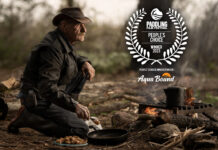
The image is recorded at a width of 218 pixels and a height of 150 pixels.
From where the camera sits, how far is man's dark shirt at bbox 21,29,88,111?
3.42 m

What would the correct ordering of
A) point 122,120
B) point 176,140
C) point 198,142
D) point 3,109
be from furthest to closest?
point 3,109
point 122,120
point 176,140
point 198,142

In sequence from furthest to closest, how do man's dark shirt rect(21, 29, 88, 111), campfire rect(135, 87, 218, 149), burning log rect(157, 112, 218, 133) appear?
burning log rect(157, 112, 218, 133) < man's dark shirt rect(21, 29, 88, 111) < campfire rect(135, 87, 218, 149)

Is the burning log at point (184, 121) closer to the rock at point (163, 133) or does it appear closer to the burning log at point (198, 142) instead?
the rock at point (163, 133)

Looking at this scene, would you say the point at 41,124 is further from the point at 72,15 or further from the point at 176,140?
the point at 176,140

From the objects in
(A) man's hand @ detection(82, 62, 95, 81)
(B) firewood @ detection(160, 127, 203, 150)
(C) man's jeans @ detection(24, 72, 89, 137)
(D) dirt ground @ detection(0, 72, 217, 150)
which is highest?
(A) man's hand @ detection(82, 62, 95, 81)

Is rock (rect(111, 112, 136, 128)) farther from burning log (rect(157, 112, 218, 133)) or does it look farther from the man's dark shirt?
the man's dark shirt

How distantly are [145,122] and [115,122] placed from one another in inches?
21.3

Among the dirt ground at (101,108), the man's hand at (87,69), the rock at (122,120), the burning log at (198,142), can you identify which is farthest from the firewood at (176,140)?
the man's hand at (87,69)

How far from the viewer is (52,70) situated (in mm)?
3457

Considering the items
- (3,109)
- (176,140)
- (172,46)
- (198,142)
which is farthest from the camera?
(172,46)

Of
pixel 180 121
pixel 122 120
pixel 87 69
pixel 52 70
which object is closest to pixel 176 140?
pixel 180 121

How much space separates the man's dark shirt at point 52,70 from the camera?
3.42 metres

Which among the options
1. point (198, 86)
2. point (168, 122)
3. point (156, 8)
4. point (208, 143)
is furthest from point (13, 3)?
point (208, 143)

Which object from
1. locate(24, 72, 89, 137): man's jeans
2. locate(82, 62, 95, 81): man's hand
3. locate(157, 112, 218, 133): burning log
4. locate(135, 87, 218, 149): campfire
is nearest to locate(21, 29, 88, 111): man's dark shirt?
locate(24, 72, 89, 137): man's jeans
